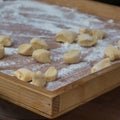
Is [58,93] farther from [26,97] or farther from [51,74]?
[51,74]

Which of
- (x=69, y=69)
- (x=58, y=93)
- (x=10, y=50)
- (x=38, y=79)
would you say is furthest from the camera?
(x=10, y=50)

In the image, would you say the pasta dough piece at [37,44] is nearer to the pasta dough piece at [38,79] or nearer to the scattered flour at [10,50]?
the scattered flour at [10,50]

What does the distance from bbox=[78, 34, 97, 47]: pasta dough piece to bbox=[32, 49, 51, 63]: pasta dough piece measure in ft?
0.44

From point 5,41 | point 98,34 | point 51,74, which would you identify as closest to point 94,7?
point 98,34

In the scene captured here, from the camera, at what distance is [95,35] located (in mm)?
1086

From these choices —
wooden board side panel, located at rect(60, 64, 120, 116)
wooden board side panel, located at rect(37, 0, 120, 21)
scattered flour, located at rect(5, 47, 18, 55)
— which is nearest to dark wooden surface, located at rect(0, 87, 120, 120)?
wooden board side panel, located at rect(60, 64, 120, 116)

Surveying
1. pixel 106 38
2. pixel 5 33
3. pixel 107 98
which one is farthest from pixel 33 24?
pixel 107 98

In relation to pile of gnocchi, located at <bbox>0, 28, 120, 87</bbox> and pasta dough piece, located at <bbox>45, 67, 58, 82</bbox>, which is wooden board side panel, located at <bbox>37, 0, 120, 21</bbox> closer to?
pile of gnocchi, located at <bbox>0, 28, 120, 87</bbox>

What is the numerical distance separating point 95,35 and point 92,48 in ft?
0.25

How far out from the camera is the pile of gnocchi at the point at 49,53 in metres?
0.81

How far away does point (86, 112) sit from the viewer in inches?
31.0

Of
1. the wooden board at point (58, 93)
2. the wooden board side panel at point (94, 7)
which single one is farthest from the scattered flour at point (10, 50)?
the wooden board side panel at point (94, 7)

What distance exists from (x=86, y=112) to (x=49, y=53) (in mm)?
196

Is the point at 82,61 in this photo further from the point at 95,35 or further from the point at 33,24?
the point at 33,24
